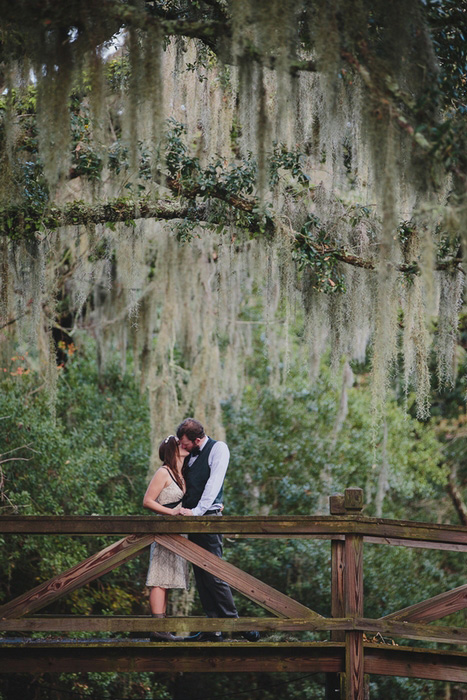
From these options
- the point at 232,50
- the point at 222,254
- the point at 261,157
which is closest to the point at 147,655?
the point at 261,157

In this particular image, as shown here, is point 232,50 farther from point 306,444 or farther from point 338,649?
point 306,444

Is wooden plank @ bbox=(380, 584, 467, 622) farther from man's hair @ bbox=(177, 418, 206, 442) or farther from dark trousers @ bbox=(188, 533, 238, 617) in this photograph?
man's hair @ bbox=(177, 418, 206, 442)

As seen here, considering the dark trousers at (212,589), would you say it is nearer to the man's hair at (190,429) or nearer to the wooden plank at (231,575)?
the wooden plank at (231,575)

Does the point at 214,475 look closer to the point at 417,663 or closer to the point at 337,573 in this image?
the point at 337,573

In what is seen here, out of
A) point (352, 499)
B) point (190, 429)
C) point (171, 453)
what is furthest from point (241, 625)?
point (190, 429)

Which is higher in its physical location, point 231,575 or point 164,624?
point 231,575

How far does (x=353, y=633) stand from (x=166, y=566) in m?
1.24

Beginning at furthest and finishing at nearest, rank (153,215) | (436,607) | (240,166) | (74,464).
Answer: (74,464) < (153,215) < (240,166) < (436,607)

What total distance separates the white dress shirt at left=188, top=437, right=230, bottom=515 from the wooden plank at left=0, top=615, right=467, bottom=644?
678mm

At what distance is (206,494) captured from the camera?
16.9 ft

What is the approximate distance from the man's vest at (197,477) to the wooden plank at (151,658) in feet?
2.98

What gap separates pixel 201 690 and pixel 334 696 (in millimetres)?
6430

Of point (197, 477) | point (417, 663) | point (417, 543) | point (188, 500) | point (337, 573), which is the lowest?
point (417, 663)

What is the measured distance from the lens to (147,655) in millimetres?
5121
